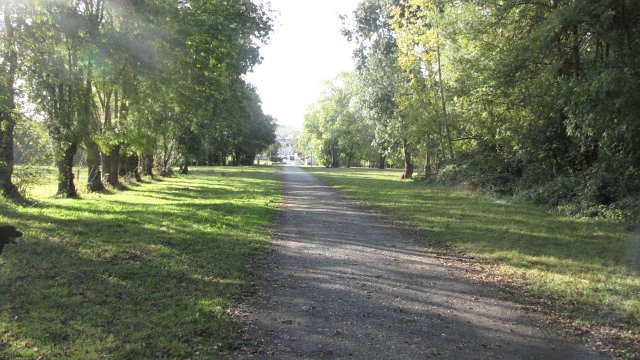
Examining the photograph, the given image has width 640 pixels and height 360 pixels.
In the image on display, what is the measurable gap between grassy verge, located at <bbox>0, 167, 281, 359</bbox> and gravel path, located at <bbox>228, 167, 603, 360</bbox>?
55 cm

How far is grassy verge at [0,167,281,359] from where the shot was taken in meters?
4.71

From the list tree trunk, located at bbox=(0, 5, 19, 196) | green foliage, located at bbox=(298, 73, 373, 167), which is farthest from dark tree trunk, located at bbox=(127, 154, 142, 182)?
green foliage, located at bbox=(298, 73, 373, 167)

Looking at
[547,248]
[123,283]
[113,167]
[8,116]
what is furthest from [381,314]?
[113,167]

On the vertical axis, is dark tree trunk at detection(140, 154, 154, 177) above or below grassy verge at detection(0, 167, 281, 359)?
above

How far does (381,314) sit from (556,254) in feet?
16.2

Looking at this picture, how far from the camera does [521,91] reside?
16859mm

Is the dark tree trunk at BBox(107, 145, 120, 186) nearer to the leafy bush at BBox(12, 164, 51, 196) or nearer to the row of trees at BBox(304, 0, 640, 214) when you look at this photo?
the leafy bush at BBox(12, 164, 51, 196)

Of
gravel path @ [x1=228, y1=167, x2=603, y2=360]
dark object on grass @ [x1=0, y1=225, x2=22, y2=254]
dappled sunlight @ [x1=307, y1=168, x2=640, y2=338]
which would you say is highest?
dark object on grass @ [x1=0, y1=225, x2=22, y2=254]

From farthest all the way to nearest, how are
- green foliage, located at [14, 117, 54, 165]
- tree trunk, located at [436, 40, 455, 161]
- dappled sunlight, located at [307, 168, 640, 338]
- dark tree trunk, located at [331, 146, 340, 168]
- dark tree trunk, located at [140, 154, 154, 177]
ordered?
dark tree trunk, located at [331, 146, 340, 168] < dark tree trunk, located at [140, 154, 154, 177] < tree trunk, located at [436, 40, 455, 161] < green foliage, located at [14, 117, 54, 165] < dappled sunlight, located at [307, 168, 640, 338]

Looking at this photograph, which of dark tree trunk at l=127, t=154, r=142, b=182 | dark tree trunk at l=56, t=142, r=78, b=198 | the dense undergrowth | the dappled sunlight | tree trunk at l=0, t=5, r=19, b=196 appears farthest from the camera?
dark tree trunk at l=127, t=154, r=142, b=182

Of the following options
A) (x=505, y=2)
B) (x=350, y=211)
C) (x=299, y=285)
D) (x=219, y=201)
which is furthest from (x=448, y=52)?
(x=299, y=285)

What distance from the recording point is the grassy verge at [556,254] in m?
5.93

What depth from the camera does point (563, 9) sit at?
35.0 ft

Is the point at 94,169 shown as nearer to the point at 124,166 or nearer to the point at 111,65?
the point at 124,166
